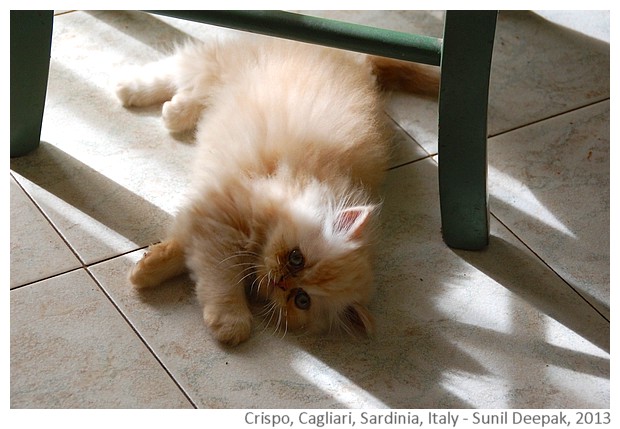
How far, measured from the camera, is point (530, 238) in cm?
174

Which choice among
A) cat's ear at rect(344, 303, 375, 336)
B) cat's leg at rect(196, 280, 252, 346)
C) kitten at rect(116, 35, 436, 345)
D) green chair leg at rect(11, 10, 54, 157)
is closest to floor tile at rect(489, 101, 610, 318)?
kitten at rect(116, 35, 436, 345)

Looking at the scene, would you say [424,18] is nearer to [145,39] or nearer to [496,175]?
[496,175]

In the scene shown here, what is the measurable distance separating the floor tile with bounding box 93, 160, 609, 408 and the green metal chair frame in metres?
0.13

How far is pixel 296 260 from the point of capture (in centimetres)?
147

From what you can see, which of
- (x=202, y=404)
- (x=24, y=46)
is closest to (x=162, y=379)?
(x=202, y=404)

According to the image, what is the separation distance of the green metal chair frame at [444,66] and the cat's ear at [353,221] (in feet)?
0.82

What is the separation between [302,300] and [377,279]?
0.68 feet

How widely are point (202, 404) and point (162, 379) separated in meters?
0.09

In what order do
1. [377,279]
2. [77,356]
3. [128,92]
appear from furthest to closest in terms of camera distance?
1. [128,92]
2. [377,279]
3. [77,356]

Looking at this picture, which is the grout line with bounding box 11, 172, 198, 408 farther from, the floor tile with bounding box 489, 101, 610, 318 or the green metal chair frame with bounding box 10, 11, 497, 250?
the floor tile with bounding box 489, 101, 610, 318

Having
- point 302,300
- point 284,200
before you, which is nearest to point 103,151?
point 284,200

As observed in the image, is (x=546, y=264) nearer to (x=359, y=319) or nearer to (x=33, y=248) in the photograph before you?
(x=359, y=319)

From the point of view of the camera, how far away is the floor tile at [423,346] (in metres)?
1.41

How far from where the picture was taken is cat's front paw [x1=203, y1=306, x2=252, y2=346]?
145cm
